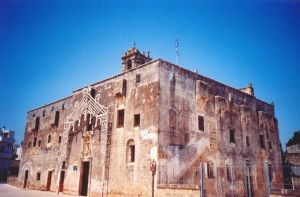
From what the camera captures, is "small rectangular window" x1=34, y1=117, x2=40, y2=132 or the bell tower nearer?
the bell tower

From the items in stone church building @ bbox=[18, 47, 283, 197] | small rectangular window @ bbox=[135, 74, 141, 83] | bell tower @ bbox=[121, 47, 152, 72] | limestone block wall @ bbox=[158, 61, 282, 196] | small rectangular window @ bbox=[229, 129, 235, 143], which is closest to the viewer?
stone church building @ bbox=[18, 47, 283, 197]

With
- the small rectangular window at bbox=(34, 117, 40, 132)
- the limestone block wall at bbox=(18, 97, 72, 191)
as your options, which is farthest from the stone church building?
the small rectangular window at bbox=(34, 117, 40, 132)

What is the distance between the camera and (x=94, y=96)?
23.3 metres

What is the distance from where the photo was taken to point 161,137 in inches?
666

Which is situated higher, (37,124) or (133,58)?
(133,58)

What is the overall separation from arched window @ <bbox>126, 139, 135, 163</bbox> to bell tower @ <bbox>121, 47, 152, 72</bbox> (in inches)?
403

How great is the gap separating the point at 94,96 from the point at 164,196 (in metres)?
11.6

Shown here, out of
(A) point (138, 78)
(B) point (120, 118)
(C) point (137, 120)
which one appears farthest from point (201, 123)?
(B) point (120, 118)

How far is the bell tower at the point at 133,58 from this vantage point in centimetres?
2695

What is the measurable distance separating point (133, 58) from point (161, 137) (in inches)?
488

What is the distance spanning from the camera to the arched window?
18.3 m

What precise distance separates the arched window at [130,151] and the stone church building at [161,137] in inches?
0.5

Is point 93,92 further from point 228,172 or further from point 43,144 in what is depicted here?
point 228,172

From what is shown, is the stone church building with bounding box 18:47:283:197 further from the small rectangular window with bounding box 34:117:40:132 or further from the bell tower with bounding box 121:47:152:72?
the small rectangular window with bounding box 34:117:40:132
